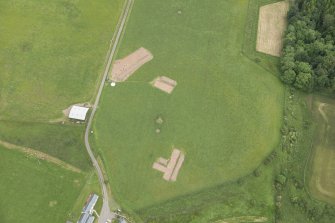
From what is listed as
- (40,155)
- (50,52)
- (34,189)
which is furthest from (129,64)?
(34,189)

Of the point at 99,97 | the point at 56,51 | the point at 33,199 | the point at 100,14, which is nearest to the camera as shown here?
the point at 33,199

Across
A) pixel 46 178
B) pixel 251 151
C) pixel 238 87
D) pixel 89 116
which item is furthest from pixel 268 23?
pixel 46 178

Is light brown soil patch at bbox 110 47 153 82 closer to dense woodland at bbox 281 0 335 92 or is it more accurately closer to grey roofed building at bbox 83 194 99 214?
grey roofed building at bbox 83 194 99 214

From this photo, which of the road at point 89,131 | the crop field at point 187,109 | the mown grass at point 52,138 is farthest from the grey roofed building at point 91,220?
the mown grass at point 52,138

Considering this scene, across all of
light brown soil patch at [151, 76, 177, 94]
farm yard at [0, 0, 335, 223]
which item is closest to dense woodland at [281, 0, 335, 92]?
farm yard at [0, 0, 335, 223]

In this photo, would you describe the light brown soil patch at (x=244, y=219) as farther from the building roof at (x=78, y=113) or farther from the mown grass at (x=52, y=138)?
the building roof at (x=78, y=113)

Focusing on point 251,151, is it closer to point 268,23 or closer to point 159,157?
point 159,157
